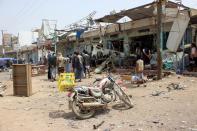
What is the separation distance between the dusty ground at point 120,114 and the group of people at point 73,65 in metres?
5.53

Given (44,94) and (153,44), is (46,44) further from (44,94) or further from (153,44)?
(44,94)

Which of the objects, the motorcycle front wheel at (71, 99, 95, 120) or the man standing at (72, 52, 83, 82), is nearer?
the motorcycle front wheel at (71, 99, 95, 120)

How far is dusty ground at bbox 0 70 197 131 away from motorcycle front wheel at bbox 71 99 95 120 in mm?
153

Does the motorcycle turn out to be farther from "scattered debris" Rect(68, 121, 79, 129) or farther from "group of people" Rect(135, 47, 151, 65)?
"group of people" Rect(135, 47, 151, 65)

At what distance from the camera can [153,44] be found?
22656mm

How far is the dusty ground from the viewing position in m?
8.27

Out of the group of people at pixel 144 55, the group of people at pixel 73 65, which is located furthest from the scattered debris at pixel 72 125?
the group of people at pixel 144 55


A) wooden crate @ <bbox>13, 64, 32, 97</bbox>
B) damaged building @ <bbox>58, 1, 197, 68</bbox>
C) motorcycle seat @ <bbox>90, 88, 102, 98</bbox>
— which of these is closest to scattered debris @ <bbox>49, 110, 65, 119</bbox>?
motorcycle seat @ <bbox>90, 88, 102, 98</bbox>

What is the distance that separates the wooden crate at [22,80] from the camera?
46.5 feet

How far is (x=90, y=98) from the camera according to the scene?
9359 mm

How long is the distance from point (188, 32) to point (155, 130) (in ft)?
42.4

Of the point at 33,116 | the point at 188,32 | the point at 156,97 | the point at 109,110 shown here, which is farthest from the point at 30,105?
the point at 188,32

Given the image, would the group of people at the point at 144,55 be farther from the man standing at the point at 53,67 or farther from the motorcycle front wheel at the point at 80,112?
the motorcycle front wheel at the point at 80,112

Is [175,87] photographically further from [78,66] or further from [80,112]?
[78,66]
